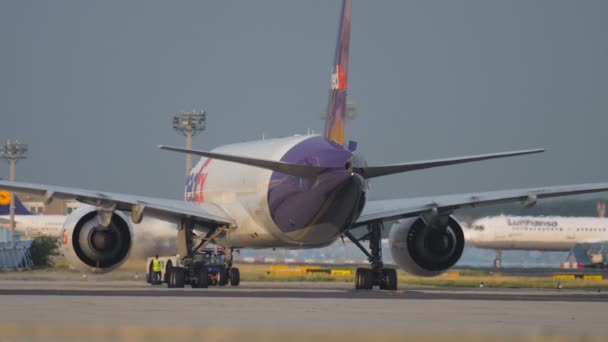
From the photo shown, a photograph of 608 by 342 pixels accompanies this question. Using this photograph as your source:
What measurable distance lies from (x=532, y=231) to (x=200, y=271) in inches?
2744

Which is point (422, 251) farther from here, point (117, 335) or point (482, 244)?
point (482, 244)

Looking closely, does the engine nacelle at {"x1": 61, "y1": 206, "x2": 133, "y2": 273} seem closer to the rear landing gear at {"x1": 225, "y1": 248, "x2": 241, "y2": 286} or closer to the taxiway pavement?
the rear landing gear at {"x1": 225, "y1": 248, "x2": 241, "y2": 286}

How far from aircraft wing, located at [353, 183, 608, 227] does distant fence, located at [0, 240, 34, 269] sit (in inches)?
Answer: 1444

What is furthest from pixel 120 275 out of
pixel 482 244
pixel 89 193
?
pixel 482 244

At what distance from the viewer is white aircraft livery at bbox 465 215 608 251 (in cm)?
10975

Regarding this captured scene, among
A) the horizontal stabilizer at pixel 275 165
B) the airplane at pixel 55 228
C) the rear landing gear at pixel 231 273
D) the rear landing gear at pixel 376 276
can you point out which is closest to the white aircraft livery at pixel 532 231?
the airplane at pixel 55 228

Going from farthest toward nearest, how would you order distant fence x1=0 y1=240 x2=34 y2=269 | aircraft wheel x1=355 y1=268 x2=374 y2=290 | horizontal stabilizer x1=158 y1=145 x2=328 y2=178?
distant fence x1=0 y1=240 x2=34 y2=269 → aircraft wheel x1=355 y1=268 x2=374 y2=290 → horizontal stabilizer x1=158 y1=145 x2=328 y2=178

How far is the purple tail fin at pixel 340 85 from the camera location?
43.2m

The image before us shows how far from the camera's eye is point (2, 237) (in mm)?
105375

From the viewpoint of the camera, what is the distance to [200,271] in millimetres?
44688

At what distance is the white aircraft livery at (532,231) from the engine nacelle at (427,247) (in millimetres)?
63954

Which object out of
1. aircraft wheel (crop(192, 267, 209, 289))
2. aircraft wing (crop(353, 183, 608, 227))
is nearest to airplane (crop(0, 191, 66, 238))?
aircraft wheel (crop(192, 267, 209, 289))

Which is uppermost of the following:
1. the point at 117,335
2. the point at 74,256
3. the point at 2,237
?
the point at 2,237

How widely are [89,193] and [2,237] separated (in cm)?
6640
